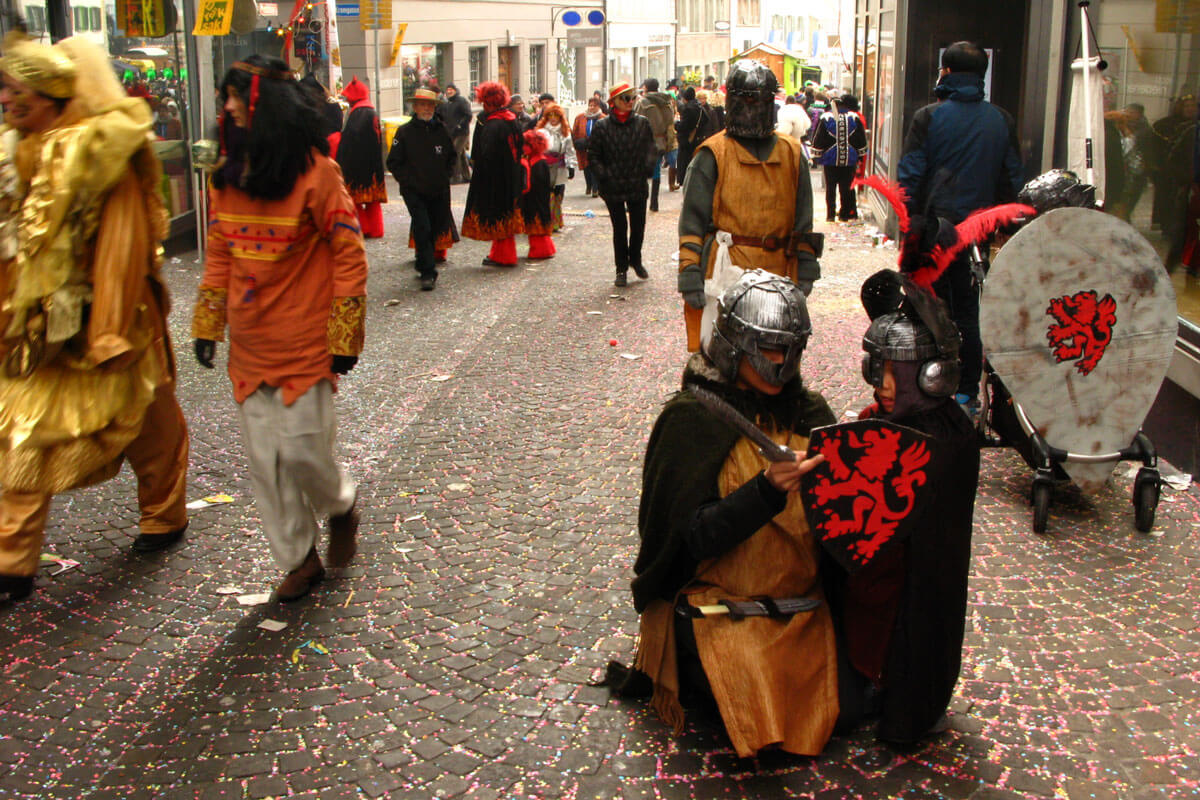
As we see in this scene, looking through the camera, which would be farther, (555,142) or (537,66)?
(537,66)

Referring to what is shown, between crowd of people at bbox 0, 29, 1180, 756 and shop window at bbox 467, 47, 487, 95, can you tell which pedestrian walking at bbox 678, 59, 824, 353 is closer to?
crowd of people at bbox 0, 29, 1180, 756

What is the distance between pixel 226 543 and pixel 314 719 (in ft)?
5.40

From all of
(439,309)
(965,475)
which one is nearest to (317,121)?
(965,475)

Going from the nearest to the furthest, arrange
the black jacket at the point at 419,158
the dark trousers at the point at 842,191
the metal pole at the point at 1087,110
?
the metal pole at the point at 1087,110, the black jacket at the point at 419,158, the dark trousers at the point at 842,191

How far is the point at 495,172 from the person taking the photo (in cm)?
1242

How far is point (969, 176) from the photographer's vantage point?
6988 millimetres

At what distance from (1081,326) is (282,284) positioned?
3166 millimetres

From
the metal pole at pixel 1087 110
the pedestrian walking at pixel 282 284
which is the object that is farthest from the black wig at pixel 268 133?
the metal pole at pixel 1087 110

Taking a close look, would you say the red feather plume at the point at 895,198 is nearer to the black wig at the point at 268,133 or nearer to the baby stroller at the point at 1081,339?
the baby stroller at the point at 1081,339

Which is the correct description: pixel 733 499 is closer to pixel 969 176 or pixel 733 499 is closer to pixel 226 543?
pixel 226 543

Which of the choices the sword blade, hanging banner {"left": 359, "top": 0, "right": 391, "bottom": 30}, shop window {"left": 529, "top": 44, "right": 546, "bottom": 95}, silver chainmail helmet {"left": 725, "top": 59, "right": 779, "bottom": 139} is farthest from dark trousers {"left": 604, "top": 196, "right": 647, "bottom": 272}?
shop window {"left": 529, "top": 44, "right": 546, "bottom": 95}

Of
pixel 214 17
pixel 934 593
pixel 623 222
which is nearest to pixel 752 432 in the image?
pixel 934 593

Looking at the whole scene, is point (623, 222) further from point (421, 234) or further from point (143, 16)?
point (143, 16)

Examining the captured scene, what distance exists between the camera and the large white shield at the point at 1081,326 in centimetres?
498
